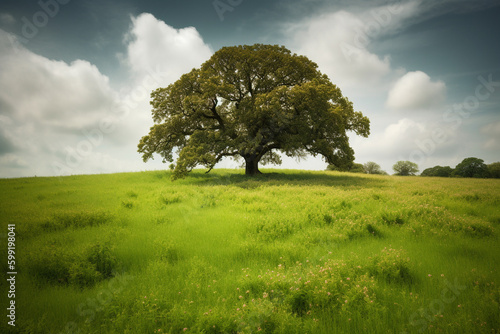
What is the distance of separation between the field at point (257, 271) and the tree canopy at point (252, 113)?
39.1 feet

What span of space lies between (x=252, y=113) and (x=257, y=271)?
17.4 metres

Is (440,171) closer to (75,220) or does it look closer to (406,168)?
(406,168)

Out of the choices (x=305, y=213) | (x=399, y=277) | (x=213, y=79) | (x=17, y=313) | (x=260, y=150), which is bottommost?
(x=17, y=313)

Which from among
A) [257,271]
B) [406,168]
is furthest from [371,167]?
[257,271]

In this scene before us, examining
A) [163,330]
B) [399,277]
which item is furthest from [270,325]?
[399,277]

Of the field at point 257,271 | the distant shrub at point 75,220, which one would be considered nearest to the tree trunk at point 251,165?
the field at point 257,271

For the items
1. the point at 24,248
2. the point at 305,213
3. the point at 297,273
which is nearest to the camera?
the point at 297,273

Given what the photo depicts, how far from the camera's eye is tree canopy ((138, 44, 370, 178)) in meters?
20.2

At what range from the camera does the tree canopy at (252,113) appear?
797 inches

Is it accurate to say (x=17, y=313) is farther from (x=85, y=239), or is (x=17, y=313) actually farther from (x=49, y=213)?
(x=49, y=213)

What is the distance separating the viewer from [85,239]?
723 cm

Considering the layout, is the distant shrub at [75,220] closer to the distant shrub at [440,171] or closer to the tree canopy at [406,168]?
the distant shrub at [440,171]

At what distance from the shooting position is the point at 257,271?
210 inches

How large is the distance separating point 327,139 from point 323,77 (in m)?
7.24
